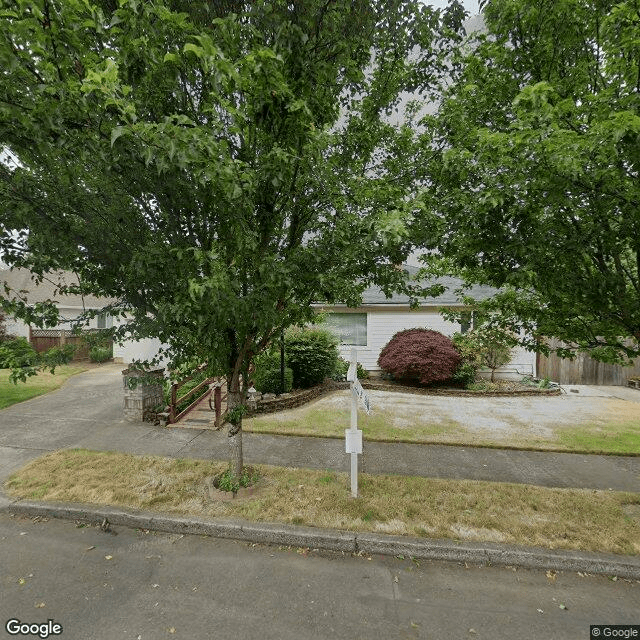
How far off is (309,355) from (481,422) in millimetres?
4753

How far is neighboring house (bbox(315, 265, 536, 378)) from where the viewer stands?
13.6 m

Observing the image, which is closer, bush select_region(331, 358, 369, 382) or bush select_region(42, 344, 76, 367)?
bush select_region(42, 344, 76, 367)

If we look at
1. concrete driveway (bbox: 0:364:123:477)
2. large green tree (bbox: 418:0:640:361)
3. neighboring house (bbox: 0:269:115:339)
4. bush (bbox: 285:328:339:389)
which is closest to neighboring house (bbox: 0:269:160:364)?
neighboring house (bbox: 0:269:115:339)

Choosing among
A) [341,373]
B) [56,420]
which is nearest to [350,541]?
[56,420]

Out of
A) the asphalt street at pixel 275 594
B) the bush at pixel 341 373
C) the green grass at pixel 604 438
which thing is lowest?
the asphalt street at pixel 275 594

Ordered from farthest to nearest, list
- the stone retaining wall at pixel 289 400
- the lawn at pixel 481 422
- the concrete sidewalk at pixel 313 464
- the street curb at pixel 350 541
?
1. the stone retaining wall at pixel 289 400
2. the lawn at pixel 481 422
3. the concrete sidewalk at pixel 313 464
4. the street curb at pixel 350 541

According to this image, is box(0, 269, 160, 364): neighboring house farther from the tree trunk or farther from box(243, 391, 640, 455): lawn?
the tree trunk

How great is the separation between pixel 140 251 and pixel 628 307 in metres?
5.30

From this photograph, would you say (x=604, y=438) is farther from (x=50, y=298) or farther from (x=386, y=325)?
(x=50, y=298)

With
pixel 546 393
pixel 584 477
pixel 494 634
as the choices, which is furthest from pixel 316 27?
pixel 546 393

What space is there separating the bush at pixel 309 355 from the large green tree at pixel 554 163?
667 cm

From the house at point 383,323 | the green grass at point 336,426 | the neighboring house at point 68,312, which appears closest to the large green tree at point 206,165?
the green grass at point 336,426

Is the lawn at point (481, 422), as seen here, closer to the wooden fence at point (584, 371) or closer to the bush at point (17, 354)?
the wooden fence at point (584, 371)

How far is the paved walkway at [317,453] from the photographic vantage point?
557 cm
